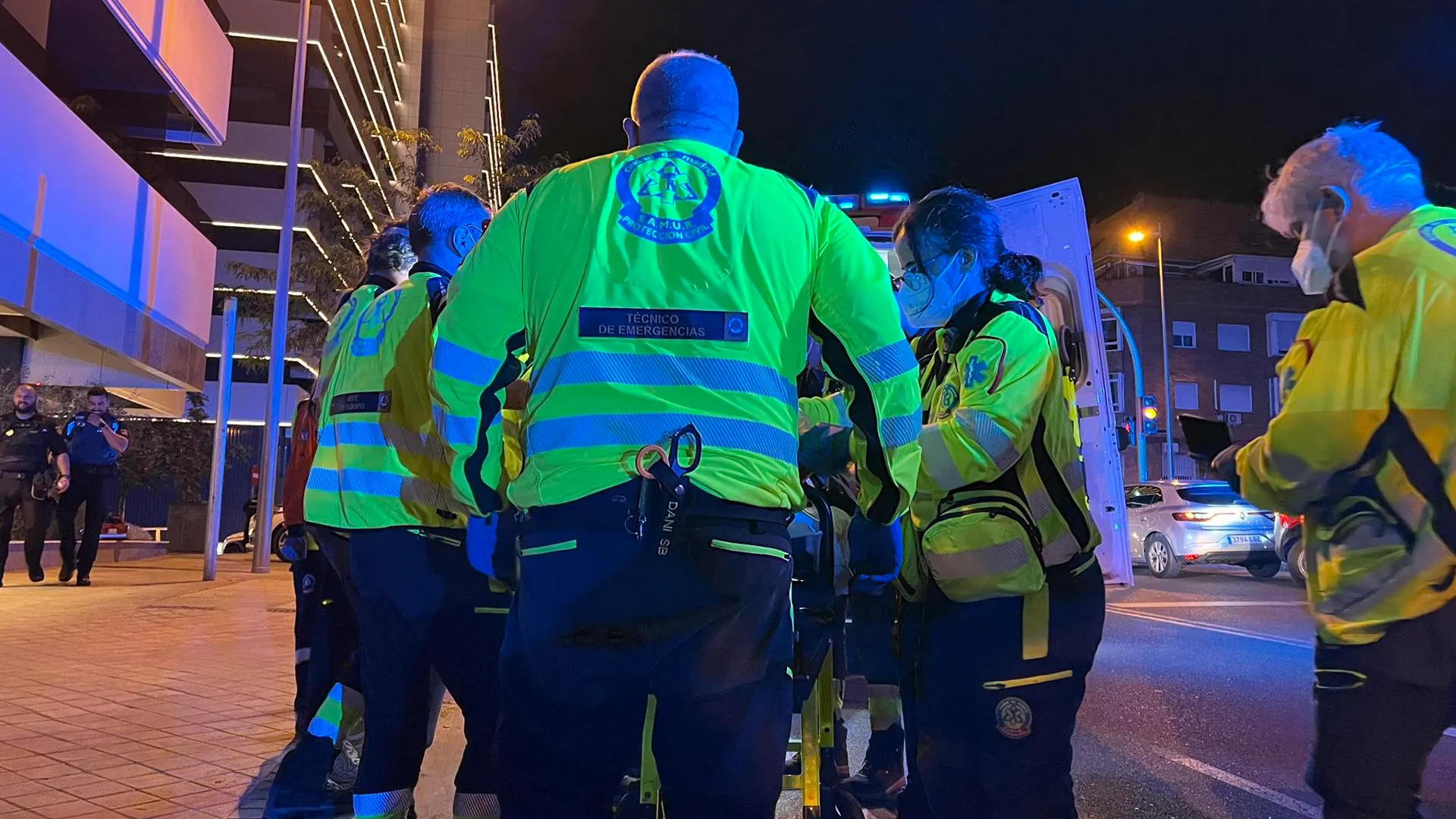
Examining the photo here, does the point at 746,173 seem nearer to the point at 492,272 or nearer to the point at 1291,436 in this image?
the point at 492,272

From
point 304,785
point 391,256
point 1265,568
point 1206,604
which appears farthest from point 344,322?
point 1265,568

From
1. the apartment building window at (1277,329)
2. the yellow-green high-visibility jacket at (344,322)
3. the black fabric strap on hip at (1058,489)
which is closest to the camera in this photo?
the black fabric strap on hip at (1058,489)

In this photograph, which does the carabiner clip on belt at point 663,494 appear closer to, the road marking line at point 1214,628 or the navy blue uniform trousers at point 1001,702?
the navy blue uniform trousers at point 1001,702

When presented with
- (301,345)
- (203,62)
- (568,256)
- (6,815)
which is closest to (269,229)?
(301,345)

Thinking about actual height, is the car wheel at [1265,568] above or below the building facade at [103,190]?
below

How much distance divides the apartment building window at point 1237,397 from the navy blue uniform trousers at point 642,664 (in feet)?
160

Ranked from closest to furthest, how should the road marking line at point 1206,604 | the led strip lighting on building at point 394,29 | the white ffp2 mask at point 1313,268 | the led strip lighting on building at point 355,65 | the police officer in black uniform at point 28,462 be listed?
the white ffp2 mask at point 1313,268 → the police officer in black uniform at point 28,462 → the road marking line at point 1206,604 → the led strip lighting on building at point 355,65 → the led strip lighting on building at point 394,29

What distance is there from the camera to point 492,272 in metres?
1.97

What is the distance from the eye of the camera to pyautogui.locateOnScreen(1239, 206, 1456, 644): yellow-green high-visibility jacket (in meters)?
2.06

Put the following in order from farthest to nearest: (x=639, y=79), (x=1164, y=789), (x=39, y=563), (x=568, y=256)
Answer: (x=39, y=563)
(x=1164, y=789)
(x=639, y=79)
(x=568, y=256)

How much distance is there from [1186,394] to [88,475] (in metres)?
43.3

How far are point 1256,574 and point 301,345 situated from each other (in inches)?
699

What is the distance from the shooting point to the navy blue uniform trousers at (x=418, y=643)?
9.71 feet

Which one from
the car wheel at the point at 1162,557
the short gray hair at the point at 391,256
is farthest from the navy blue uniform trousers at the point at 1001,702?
the car wheel at the point at 1162,557
